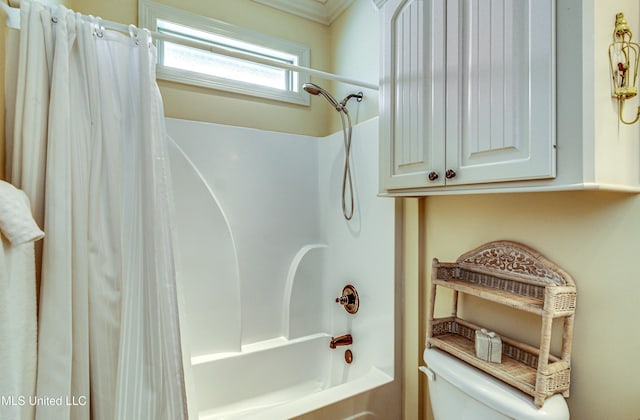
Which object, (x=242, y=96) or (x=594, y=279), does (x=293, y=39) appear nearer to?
(x=242, y=96)

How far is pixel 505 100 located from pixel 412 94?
374mm

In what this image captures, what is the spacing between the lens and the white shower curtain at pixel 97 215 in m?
0.82

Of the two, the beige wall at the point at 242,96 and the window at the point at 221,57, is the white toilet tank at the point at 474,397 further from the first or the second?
the window at the point at 221,57

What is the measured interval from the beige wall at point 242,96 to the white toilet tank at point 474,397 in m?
1.73

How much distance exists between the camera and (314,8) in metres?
2.24

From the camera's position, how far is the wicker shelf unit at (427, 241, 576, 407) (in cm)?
82

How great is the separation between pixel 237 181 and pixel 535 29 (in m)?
1.59

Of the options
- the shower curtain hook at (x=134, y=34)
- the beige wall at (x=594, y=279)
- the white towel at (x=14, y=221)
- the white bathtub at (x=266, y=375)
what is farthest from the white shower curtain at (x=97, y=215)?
the beige wall at (x=594, y=279)

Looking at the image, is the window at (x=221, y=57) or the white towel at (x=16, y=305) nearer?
the white towel at (x=16, y=305)

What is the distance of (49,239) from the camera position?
81cm

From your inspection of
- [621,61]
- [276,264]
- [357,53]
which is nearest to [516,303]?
[621,61]

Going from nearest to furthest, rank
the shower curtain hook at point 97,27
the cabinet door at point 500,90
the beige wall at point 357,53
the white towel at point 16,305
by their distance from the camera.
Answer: the white towel at point 16,305, the cabinet door at point 500,90, the shower curtain hook at point 97,27, the beige wall at point 357,53

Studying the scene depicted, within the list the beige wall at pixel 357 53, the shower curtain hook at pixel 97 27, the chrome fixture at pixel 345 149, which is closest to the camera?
the shower curtain hook at pixel 97 27

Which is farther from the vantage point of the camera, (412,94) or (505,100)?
(412,94)
